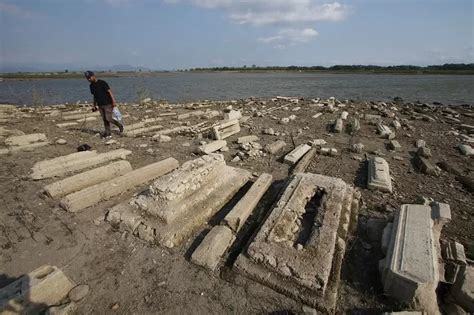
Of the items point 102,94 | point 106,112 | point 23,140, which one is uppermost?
point 102,94

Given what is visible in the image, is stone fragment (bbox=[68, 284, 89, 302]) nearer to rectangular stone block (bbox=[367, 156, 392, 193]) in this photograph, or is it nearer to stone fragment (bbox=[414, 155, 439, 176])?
rectangular stone block (bbox=[367, 156, 392, 193])

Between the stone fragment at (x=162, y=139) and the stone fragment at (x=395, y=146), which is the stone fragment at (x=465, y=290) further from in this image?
the stone fragment at (x=162, y=139)

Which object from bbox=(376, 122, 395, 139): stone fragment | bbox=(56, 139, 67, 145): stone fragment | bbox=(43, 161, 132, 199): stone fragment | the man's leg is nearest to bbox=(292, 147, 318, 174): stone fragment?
bbox=(376, 122, 395, 139): stone fragment

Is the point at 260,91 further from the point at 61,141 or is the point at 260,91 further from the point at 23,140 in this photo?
the point at 23,140

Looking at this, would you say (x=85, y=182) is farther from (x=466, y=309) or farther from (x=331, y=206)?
(x=466, y=309)

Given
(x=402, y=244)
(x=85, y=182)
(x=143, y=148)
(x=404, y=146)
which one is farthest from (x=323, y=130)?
→ (x=85, y=182)

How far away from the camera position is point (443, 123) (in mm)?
11594

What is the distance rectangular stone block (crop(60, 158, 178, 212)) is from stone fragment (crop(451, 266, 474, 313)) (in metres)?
4.91

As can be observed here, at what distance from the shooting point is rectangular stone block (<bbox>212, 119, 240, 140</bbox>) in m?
8.20

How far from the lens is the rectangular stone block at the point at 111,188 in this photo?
14.0 ft

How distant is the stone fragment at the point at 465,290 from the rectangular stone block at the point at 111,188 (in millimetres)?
4909

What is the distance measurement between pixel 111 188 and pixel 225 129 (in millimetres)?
4792

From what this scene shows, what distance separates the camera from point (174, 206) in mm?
3932

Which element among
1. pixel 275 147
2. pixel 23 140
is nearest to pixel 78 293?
pixel 275 147
